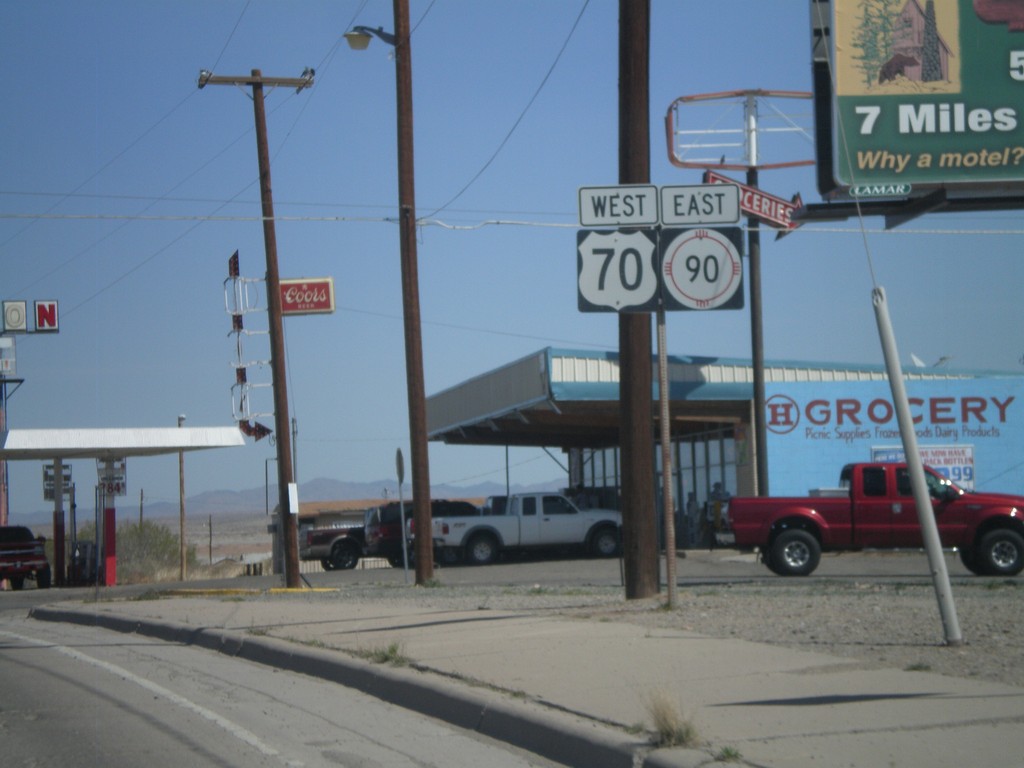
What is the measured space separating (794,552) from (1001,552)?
3.50m

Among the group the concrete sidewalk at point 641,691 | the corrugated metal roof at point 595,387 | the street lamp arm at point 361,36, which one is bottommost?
the concrete sidewalk at point 641,691

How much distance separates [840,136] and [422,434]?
991 centimetres

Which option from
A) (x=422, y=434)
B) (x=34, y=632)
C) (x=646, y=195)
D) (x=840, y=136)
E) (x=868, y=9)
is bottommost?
(x=34, y=632)

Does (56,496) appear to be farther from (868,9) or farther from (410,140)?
(868,9)

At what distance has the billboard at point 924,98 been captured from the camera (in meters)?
15.2

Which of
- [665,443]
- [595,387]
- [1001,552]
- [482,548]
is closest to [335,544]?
[482,548]

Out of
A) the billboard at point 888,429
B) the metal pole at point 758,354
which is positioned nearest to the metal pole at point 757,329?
the metal pole at point 758,354

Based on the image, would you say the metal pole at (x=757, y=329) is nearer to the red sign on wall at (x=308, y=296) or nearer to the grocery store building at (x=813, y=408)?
the grocery store building at (x=813, y=408)

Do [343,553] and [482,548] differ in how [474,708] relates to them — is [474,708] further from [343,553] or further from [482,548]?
[343,553]

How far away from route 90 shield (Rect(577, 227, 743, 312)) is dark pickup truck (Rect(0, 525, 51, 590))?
81.5 ft

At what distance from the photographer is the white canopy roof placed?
2988 cm

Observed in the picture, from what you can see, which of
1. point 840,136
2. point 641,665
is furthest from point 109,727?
point 840,136

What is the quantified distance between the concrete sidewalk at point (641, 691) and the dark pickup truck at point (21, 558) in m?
20.7

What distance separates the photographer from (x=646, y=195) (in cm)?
1157
